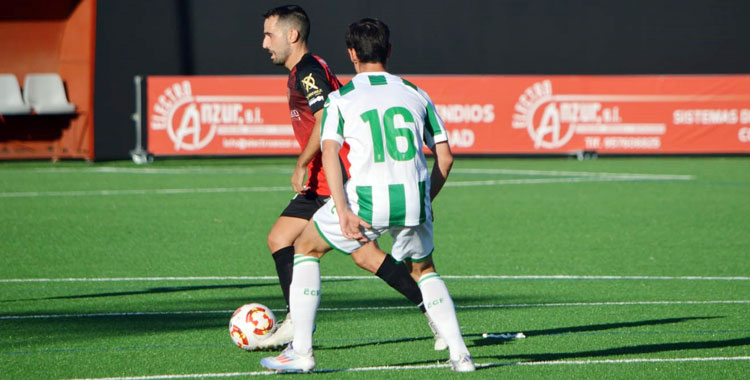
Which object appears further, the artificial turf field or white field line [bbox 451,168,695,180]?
white field line [bbox 451,168,695,180]

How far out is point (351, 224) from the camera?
5.25 m

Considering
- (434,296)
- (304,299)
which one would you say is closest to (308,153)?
(304,299)

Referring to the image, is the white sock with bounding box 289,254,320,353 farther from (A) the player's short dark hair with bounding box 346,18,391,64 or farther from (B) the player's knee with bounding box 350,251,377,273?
(A) the player's short dark hair with bounding box 346,18,391,64

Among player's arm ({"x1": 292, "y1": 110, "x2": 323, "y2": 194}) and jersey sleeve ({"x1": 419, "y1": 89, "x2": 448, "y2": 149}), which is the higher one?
jersey sleeve ({"x1": 419, "y1": 89, "x2": 448, "y2": 149})

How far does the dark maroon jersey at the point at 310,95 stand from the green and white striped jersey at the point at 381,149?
90 centimetres

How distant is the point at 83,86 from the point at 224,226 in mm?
11973

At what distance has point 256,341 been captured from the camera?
6230 millimetres

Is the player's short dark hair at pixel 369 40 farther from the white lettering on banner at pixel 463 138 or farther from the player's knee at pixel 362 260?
the white lettering on banner at pixel 463 138

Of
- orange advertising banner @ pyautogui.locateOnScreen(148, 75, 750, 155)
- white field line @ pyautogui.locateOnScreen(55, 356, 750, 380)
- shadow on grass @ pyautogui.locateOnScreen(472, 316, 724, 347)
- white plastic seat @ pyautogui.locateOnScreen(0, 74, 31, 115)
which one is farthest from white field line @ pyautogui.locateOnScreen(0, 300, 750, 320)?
white plastic seat @ pyautogui.locateOnScreen(0, 74, 31, 115)

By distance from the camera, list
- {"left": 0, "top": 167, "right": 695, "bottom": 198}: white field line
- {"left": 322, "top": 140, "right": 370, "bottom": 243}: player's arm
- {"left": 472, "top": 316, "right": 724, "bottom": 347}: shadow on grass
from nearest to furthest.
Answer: {"left": 322, "top": 140, "right": 370, "bottom": 243}: player's arm → {"left": 472, "top": 316, "right": 724, "bottom": 347}: shadow on grass → {"left": 0, "top": 167, "right": 695, "bottom": 198}: white field line

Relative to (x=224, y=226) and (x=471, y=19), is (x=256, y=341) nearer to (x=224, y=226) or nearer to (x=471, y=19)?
(x=224, y=226)

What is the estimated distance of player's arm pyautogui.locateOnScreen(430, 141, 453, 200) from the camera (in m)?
5.51

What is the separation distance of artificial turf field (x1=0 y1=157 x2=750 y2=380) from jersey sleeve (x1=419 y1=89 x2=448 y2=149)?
1169 mm

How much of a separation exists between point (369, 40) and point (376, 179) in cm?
68
